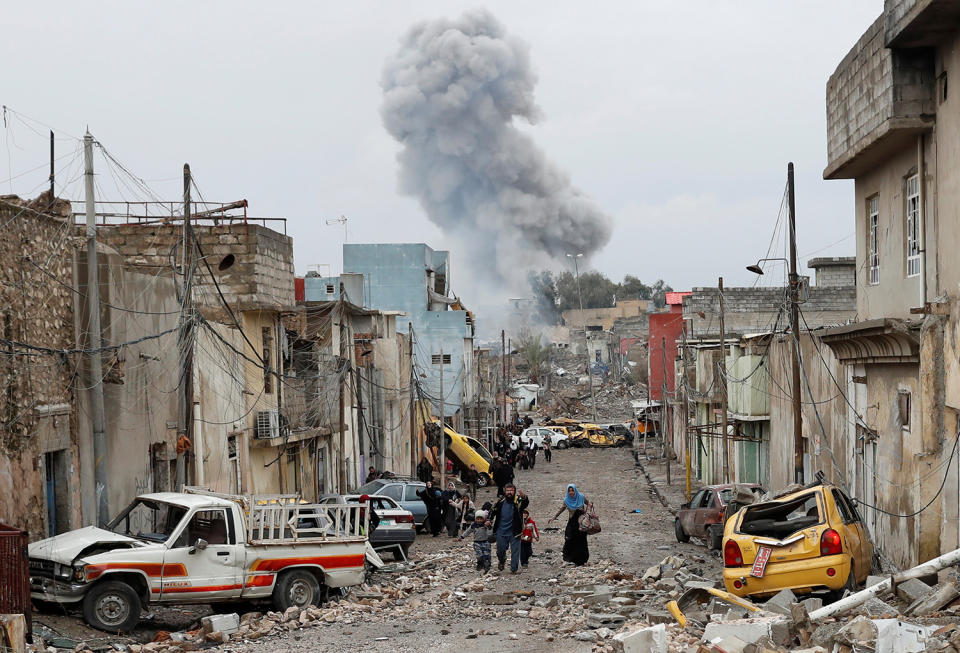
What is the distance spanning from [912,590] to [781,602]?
4.77ft

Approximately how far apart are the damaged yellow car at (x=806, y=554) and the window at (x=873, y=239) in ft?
16.5

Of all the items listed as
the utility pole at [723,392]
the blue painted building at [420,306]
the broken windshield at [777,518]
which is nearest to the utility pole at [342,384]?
the utility pole at [723,392]

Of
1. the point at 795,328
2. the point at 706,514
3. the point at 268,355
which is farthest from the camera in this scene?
the point at 268,355

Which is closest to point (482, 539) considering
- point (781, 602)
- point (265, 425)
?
point (781, 602)

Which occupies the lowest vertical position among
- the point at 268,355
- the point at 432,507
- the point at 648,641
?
the point at 432,507

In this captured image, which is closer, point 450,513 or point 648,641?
point 648,641

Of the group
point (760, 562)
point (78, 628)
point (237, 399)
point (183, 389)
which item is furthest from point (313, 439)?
point (760, 562)

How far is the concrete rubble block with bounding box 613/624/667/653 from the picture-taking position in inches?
391

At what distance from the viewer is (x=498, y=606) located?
15.5 meters

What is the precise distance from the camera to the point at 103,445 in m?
17.6

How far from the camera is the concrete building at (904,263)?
14.0 metres

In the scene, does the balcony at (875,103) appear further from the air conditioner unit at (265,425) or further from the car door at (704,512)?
the air conditioner unit at (265,425)

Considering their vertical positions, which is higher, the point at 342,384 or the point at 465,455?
the point at 342,384

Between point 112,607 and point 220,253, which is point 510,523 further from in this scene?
point 220,253
